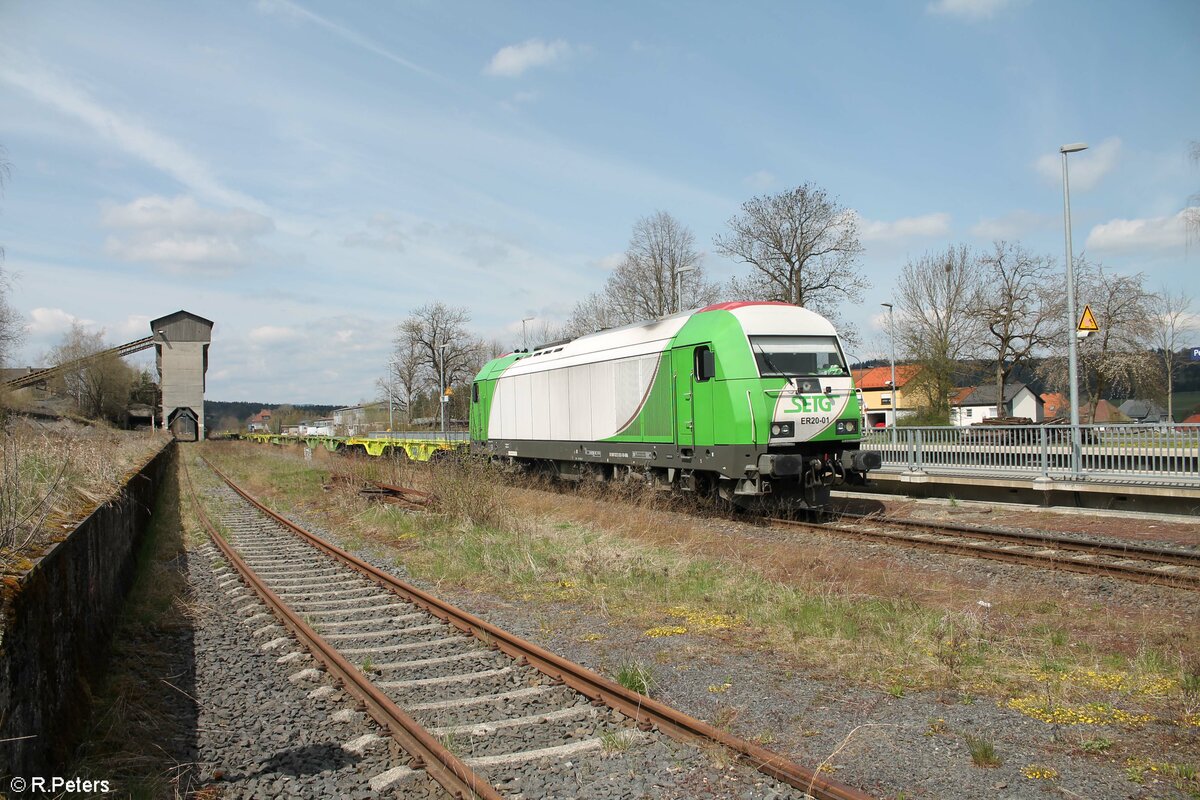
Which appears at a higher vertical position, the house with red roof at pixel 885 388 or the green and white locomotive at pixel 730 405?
the house with red roof at pixel 885 388

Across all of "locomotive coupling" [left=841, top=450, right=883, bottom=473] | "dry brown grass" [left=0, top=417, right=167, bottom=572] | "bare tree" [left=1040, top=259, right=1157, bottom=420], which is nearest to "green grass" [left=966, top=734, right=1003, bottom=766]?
"dry brown grass" [left=0, top=417, right=167, bottom=572]

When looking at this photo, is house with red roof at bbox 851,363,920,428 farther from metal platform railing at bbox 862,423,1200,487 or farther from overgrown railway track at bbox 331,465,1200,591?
overgrown railway track at bbox 331,465,1200,591

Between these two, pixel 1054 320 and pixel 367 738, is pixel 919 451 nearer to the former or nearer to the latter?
pixel 367 738

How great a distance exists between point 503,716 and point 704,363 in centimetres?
939

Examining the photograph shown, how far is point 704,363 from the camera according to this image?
45.7 ft

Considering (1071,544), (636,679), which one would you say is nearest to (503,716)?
(636,679)

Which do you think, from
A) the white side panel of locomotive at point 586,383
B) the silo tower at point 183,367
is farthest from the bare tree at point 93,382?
the white side panel of locomotive at point 586,383

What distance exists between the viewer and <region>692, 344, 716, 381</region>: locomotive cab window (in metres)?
13.7

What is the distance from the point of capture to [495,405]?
23.5 m

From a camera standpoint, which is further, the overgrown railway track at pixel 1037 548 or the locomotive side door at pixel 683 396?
the locomotive side door at pixel 683 396

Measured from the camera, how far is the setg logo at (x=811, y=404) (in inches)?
522

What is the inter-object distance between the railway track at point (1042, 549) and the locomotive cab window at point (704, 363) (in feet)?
9.39

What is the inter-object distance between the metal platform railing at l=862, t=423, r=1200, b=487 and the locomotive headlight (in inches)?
212

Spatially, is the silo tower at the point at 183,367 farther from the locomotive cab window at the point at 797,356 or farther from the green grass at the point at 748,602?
the locomotive cab window at the point at 797,356
